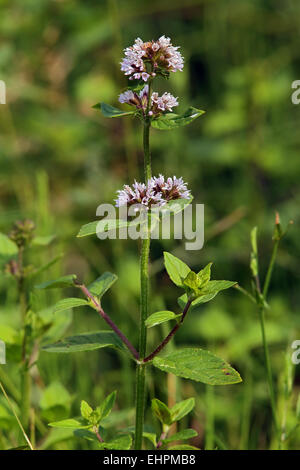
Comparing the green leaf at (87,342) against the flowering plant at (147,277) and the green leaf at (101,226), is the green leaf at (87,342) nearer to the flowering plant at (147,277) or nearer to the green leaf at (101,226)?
the flowering plant at (147,277)

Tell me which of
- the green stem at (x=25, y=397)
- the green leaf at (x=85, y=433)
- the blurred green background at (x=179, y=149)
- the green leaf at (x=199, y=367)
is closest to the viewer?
the green leaf at (x=199, y=367)

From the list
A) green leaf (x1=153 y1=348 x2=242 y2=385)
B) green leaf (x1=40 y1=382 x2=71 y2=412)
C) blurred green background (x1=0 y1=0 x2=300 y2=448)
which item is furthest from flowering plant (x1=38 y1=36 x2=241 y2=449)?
blurred green background (x1=0 y1=0 x2=300 y2=448)

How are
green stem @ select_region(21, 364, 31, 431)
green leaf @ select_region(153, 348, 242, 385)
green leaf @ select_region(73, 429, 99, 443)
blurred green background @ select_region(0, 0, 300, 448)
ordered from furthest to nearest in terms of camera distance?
1. blurred green background @ select_region(0, 0, 300, 448)
2. green stem @ select_region(21, 364, 31, 431)
3. green leaf @ select_region(73, 429, 99, 443)
4. green leaf @ select_region(153, 348, 242, 385)

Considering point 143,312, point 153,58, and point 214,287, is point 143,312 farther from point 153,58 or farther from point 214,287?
point 153,58

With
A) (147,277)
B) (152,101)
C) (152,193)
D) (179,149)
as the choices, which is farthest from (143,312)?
(179,149)

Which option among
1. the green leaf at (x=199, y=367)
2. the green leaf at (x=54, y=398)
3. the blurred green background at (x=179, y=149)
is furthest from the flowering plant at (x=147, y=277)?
the blurred green background at (x=179, y=149)

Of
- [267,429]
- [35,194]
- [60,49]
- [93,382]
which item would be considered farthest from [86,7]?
[267,429]

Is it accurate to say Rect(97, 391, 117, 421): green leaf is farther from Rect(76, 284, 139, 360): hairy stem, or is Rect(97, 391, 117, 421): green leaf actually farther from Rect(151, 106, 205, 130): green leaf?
Rect(151, 106, 205, 130): green leaf
